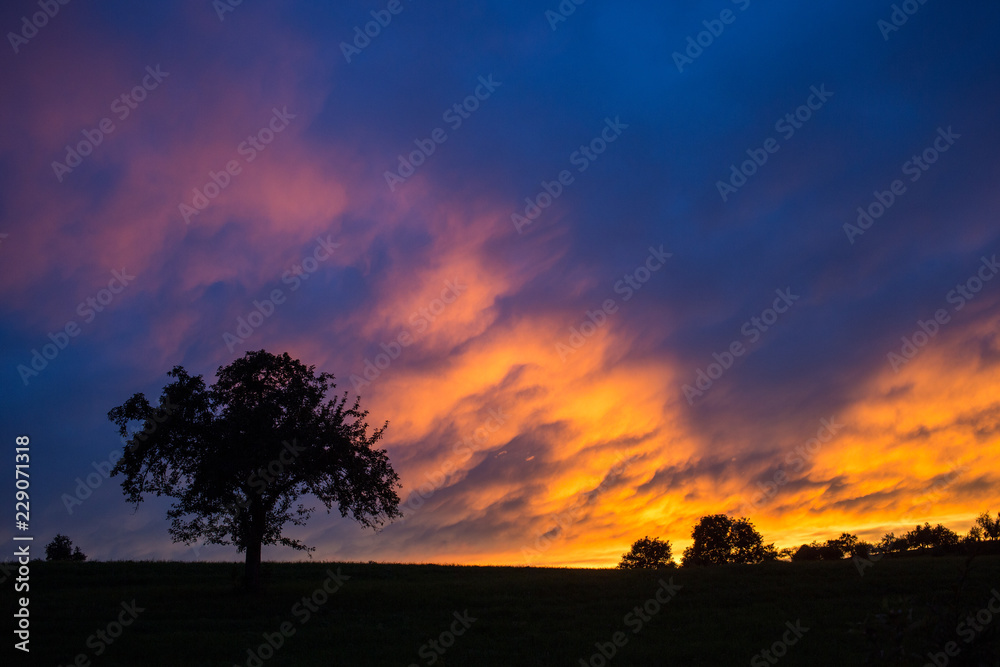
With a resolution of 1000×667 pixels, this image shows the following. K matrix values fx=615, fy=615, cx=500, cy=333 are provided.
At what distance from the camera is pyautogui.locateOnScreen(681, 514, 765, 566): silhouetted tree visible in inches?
3844

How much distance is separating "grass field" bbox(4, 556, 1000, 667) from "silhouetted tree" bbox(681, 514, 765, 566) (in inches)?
2173

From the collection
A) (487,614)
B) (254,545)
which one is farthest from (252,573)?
(487,614)

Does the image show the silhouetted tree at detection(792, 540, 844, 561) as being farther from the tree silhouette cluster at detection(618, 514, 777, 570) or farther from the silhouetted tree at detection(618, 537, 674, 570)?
the silhouetted tree at detection(618, 537, 674, 570)

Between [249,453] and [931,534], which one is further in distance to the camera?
[931,534]

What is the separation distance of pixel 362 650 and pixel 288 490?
14097mm

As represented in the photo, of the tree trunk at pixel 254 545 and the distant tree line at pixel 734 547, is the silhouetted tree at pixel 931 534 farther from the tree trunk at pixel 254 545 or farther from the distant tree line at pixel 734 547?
the tree trunk at pixel 254 545

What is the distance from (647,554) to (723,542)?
1302 centimetres

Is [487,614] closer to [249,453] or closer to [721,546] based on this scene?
[249,453]

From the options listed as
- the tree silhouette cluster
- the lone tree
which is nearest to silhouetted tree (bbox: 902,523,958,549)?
the tree silhouette cluster

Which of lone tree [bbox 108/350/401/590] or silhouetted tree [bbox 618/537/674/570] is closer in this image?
lone tree [bbox 108/350/401/590]

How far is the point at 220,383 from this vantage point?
36.8m

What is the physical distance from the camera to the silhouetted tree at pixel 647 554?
103562mm

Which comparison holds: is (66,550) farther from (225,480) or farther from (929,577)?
(929,577)

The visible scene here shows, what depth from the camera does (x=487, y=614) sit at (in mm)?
31125
